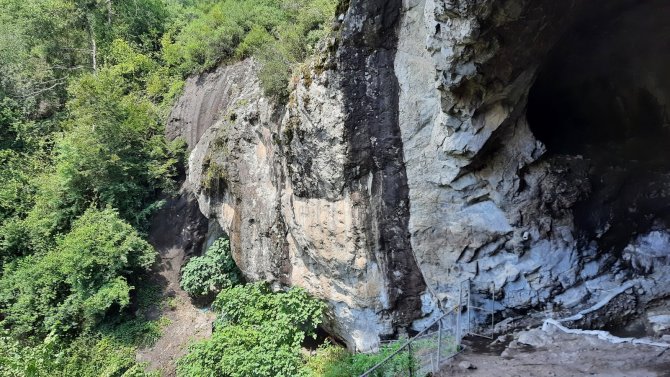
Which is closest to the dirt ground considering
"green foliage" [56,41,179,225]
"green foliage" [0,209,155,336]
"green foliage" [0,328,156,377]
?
"green foliage" [0,328,156,377]

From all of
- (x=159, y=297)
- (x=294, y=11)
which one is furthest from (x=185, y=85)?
(x=159, y=297)

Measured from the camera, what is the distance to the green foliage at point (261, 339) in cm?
916

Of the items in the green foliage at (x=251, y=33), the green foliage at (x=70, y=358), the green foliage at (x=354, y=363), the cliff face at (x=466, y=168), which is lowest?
the green foliage at (x=70, y=358)

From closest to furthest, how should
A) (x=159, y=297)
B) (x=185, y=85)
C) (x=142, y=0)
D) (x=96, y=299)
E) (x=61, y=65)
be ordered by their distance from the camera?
(x=96, y=299)
(x=159, y=297)
(x=185, y=85)
(x=61, y=65)
(x=142, y=0)

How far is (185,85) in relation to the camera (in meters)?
17.0

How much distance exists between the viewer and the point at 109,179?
47.8 feet

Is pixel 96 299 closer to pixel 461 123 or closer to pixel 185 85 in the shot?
pixel 185 85

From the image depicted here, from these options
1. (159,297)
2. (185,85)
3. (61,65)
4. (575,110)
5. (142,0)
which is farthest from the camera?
(142,0)

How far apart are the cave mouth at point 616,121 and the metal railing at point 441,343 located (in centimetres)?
237

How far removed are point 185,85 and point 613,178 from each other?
15174mm

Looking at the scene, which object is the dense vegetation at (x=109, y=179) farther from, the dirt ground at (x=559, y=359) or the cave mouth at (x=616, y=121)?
the cave mouth at (x=616, y=121)

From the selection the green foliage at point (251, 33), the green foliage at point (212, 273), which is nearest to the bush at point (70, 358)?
the green foliage at point (212, 273)

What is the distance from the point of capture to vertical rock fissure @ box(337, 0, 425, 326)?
787cm

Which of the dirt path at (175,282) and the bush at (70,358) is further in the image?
the dirt path at (175,282)
